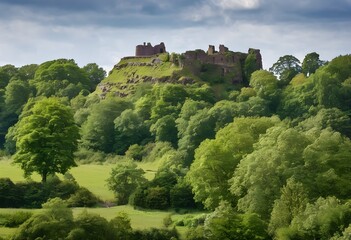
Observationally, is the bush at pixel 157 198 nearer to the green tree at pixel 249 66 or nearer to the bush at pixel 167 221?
the bush at pixel 167 221

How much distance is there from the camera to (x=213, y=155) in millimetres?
46406

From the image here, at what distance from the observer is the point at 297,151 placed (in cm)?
4031

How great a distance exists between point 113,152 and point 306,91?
26.1m

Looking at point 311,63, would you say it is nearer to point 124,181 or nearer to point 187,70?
point 187,70

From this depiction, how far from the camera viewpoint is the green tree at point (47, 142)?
51.5 meters

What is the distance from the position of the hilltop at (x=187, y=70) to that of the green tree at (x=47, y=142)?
42498 mm

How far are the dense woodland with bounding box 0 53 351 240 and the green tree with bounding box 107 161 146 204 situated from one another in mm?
84

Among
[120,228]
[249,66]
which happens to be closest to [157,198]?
[120,228]

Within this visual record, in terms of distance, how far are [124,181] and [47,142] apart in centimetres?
755

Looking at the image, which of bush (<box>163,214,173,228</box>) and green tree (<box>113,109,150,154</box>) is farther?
green tree (<box>113,109,150,154</box>)

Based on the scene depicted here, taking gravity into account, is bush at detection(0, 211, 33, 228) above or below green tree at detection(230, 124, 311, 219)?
below

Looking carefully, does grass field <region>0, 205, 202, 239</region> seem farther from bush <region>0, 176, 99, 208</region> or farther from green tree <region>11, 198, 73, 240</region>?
green tree <region>11, 198, 73, 240</region>

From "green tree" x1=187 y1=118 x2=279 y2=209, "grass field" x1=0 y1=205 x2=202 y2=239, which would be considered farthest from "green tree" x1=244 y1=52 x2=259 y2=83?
"grass field" x1=0 y1=205 x2=202 y2=239

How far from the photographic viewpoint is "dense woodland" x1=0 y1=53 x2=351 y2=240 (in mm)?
35125
